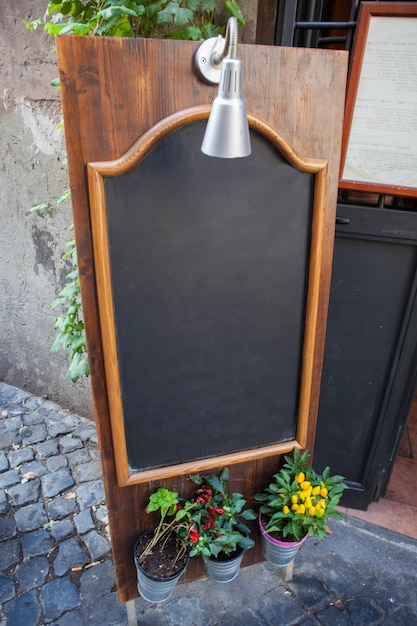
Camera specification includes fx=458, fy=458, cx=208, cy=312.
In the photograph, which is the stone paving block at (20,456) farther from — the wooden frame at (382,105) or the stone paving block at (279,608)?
the wooden frame at (382,105)

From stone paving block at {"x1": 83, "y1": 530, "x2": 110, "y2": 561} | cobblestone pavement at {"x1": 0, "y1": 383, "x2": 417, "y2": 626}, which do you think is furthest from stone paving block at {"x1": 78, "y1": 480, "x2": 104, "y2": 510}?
stone paving block at {"x1": 83, "y1": 530, "x2": 110, "y2": 561}

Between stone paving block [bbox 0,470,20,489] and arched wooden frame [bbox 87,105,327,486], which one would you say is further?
stone paving block [bbox 0,470,20,489]

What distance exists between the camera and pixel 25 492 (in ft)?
10.3

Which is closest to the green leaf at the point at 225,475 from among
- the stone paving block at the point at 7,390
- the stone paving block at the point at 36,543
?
the stone paving block at the point at 36,543

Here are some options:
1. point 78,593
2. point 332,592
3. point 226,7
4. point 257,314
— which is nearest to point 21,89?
point 226,7

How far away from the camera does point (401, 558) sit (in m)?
2.77

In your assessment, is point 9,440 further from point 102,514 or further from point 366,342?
point 366,342

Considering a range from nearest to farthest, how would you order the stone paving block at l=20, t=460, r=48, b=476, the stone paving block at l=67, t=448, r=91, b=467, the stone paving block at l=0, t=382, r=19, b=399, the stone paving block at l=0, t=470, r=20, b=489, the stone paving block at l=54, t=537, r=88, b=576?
the stone paving block at l=54, t=537, r=88, b=576, the stone paving block at l=0, t=470, r=20, b=489, the stone paving block at l=20, t=460, r=48, b=476, the stone paving block at l=67, t=448, r=91, b=467, the stone paving block at l=0, t=382, r=19, b=399

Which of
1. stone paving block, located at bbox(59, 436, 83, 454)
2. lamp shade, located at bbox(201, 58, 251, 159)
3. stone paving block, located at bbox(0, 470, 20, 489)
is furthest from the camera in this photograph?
stone paving block, located at bbox(59, 436, 83, 454)

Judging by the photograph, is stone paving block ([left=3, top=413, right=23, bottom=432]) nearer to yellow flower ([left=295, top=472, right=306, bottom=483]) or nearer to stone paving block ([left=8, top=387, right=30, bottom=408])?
stone paving block ([left=8, top=387, right=30, bottom=408])

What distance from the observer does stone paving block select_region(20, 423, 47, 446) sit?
3586 mm

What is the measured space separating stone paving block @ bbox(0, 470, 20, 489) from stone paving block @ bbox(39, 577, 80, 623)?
86 cm

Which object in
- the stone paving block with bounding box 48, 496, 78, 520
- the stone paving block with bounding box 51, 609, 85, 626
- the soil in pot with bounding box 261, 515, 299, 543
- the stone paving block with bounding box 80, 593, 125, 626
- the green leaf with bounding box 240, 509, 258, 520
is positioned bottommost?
the stone paving block with bounding box 48, 496, 78, 520

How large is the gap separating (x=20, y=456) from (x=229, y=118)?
3.06 metres
